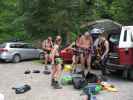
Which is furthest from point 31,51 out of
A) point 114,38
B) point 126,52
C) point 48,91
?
point 48,91

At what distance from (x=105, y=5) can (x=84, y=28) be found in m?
11.5

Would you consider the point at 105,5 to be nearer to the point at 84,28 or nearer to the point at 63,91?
the point at 84,28

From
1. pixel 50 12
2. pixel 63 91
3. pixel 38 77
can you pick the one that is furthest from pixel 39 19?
pixel 63 91

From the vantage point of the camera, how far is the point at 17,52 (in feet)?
78.7

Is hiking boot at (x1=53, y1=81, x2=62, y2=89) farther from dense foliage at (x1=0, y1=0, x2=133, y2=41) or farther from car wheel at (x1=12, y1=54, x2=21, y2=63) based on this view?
dense foliage at (x1=0, y1=0, x2=133, y2=41)

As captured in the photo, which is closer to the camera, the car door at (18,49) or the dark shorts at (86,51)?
the dark shorts at (86,51)

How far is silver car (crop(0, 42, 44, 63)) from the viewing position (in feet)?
77.2

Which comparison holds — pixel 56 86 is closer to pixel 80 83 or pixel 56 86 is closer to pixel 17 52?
pixel 80 83

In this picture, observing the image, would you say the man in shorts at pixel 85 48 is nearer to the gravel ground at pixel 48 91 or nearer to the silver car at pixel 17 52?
the gravel ground at pixel 48 91

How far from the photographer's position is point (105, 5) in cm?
3569

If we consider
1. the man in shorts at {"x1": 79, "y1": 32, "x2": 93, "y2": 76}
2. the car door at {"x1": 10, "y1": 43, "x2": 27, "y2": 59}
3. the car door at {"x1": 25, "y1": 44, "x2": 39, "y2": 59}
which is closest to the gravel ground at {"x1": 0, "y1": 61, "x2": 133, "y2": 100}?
the man in shorts at {"x1": 79, "y1": 32, "x2": 93, "y2": 76}

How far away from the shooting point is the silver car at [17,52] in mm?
23516

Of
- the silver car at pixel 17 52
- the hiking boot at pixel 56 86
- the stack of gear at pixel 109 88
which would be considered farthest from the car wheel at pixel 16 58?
the stack of gear at pixel 109 88

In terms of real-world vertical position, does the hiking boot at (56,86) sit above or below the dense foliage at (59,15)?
below
